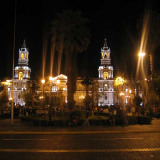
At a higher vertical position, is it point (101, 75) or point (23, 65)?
point (23, 65)

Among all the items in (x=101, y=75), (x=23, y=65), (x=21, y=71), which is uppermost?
(x=23, y=65)

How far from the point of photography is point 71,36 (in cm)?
2848

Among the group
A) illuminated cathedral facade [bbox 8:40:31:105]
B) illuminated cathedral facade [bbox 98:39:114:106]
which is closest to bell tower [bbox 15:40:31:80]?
illuminated cathedral facade [bbox 8:40:31:105]

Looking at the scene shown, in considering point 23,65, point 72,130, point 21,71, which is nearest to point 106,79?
point 23,65

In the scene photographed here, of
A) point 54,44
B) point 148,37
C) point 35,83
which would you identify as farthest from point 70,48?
point 35,83

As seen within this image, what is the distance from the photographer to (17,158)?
8.13 metres

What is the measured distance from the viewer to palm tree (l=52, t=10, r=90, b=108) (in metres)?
28.3

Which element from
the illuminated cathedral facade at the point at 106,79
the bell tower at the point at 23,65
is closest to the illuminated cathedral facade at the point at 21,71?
the bell tower at the point at 23,65

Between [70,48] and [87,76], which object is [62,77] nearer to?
[87,76]

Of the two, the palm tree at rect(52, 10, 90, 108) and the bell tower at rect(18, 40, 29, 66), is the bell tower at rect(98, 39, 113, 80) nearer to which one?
the bell tower at rect(18, 40, 29, 66)

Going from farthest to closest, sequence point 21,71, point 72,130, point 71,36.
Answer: point 21,71 < point 71,36 < point 72,130

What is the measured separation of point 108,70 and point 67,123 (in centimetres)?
7688

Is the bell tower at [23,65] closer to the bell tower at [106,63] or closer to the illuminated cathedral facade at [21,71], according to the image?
the illuminated cathedral facade at [21,71]

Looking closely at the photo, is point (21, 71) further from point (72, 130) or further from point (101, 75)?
point (72, 130)
